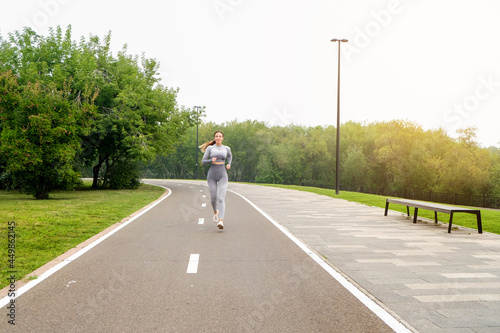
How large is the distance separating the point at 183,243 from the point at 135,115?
817 inches

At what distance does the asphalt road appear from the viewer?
3791mm

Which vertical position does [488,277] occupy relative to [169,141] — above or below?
below

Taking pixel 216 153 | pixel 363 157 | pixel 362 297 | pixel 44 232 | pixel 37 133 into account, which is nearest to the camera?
pixel 362 297

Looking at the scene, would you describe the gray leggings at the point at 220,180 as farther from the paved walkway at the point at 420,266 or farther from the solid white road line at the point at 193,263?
the solid white road line at the point at 193,263

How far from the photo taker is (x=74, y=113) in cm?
1925

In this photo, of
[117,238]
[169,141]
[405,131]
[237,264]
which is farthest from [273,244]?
[405,131]

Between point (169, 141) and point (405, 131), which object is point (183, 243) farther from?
point (405, 131)

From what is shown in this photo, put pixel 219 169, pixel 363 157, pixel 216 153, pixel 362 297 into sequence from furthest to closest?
pixel 363 157, pixel 219 169, pixel 216 153, pixel 362 297

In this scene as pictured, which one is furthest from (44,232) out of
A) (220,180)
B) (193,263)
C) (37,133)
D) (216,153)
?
(37,133)

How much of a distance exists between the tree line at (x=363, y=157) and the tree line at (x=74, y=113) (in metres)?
3.54

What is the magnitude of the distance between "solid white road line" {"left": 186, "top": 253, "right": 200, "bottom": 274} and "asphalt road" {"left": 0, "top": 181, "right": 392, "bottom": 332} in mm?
15

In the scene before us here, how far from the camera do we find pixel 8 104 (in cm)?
1864

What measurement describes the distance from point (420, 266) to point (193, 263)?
3.39 meters

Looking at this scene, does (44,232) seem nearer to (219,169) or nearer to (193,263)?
(219,169)
